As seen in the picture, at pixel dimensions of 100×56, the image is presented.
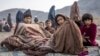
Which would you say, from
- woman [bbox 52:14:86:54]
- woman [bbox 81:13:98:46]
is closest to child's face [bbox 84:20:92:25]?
woman [bbox 81:13:98:46]

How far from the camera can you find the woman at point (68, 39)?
7340 millimetres

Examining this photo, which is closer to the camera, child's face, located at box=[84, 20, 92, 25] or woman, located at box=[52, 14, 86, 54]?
woman, located at box=[52, 14, 86, 54]

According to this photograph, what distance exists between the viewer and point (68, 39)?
741 centimetres

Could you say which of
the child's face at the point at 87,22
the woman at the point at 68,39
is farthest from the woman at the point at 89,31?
the woman at the point at 68,39

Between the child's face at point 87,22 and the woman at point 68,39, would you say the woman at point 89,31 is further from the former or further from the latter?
the woman at point 68,39

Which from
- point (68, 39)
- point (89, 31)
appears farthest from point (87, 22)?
point (68, 39)

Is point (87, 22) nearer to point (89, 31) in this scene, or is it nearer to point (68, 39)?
point (89, 31)

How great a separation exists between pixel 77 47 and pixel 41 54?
80cm

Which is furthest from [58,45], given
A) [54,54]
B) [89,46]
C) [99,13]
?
[99,13]

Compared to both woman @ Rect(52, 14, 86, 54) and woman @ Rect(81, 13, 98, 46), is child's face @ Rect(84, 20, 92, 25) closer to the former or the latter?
woman @ Rect(81, 13, 98, 46)

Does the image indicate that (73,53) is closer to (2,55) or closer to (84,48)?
(84,48)

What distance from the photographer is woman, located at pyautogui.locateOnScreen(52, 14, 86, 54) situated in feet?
24.1

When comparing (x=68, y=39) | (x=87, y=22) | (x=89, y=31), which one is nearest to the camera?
(x=68, y=39)

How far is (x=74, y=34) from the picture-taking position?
24.2 feet
